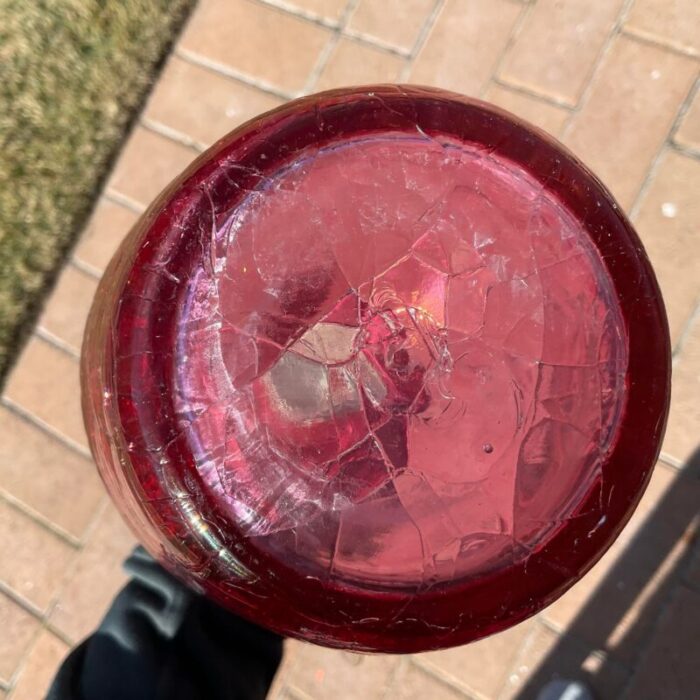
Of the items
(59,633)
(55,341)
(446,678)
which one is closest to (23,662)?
(59,633)

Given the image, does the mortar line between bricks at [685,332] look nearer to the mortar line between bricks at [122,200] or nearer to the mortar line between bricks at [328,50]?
the mortar line between bricks at [328,50]

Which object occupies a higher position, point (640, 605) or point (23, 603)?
point (640, 605)

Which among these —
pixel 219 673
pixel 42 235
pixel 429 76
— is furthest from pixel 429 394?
pixel 42 235

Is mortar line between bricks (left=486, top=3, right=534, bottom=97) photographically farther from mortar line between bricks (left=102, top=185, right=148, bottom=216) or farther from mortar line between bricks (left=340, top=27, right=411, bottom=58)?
mortar line between bricks (left=102, top=185, right=148, bottom=216)

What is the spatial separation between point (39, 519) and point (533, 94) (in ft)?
5.49

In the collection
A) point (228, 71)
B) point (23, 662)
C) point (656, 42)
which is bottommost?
point (23, 662)

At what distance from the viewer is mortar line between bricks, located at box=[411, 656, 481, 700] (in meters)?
1.68

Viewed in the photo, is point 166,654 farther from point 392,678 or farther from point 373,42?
point 373,42

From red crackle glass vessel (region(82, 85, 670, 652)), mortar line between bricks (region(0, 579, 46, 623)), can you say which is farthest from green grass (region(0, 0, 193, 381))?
red crackle glass vessel (region(82, 85, 670, 652))

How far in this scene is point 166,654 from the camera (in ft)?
3.37

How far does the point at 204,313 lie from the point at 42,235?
64.5 inches

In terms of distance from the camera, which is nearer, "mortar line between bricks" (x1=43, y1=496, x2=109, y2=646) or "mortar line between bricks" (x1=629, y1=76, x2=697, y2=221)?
"mortar line between bricks" (x1=629, y1=76, x2=697, y2=221)

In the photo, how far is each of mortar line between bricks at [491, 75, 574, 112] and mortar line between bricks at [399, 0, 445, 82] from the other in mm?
211

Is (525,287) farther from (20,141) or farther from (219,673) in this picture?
(20,141)
